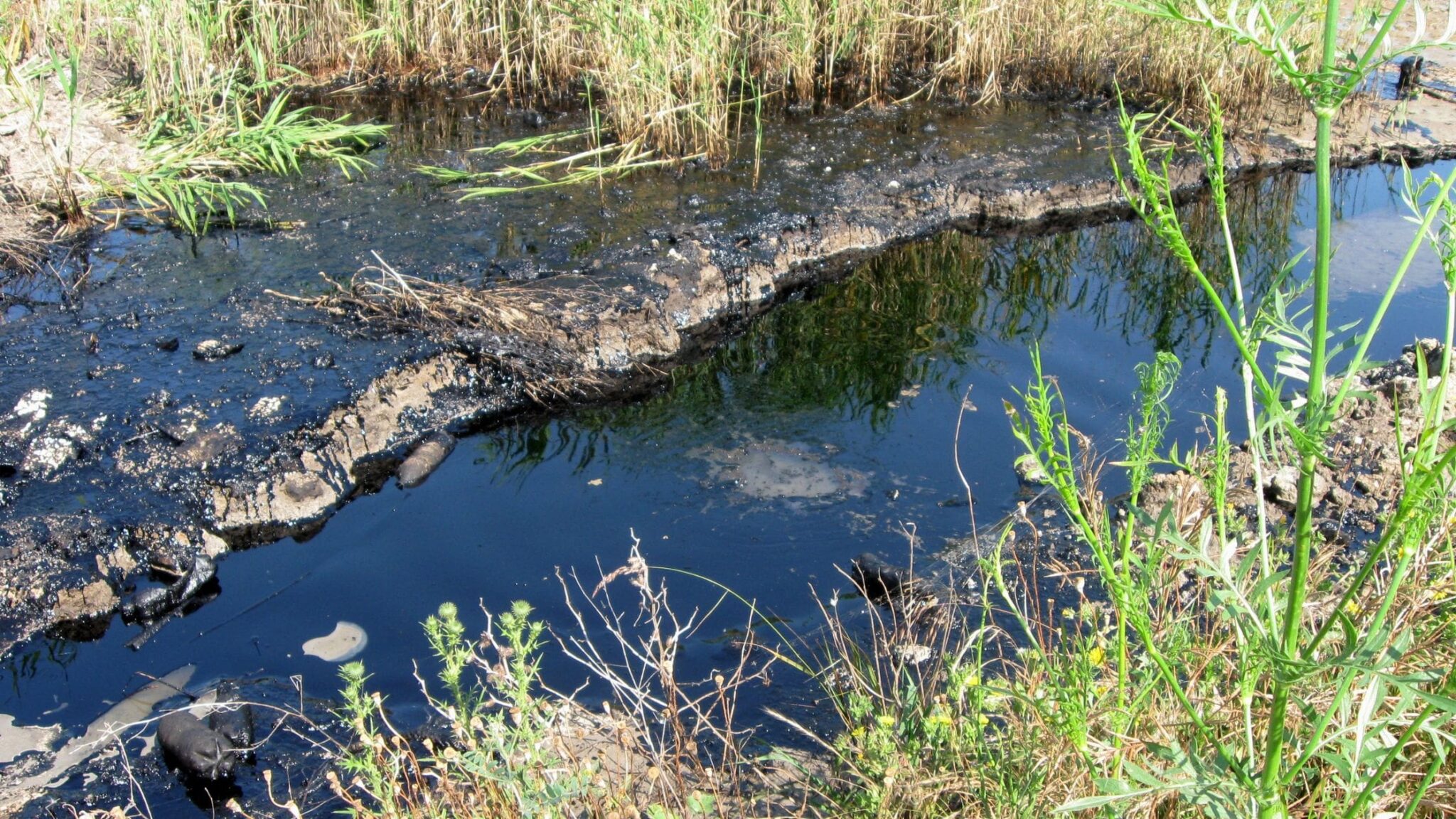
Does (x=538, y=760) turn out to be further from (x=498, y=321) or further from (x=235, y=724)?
(x=498, y=321)

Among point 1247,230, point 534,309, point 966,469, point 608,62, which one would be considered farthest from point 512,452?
point 1247,230

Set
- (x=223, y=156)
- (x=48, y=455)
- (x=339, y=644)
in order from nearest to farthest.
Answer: (x=339, y=644) < (x=48, y=455) < (x=223, y=156)

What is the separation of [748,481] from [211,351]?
217cm

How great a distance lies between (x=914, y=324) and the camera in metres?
5.06

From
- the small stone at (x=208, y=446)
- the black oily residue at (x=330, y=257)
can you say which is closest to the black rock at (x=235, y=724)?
the black oily residue at (x=330, y=257)

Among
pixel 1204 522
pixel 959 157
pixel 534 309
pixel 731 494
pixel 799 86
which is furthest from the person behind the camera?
pixel 799 86

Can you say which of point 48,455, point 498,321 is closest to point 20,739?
point 48,455

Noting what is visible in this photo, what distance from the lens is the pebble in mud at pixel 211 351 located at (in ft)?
14.2

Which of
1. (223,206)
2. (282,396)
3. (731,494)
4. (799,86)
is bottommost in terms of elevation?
(731,494)

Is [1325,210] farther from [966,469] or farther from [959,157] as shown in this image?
[959,157]

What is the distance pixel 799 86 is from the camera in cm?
692

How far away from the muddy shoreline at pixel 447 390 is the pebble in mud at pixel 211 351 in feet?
1.07

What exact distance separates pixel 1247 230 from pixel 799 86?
9.04 ft

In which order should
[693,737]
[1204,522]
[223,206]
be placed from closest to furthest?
[1204,522], [693,737], [223,206]
